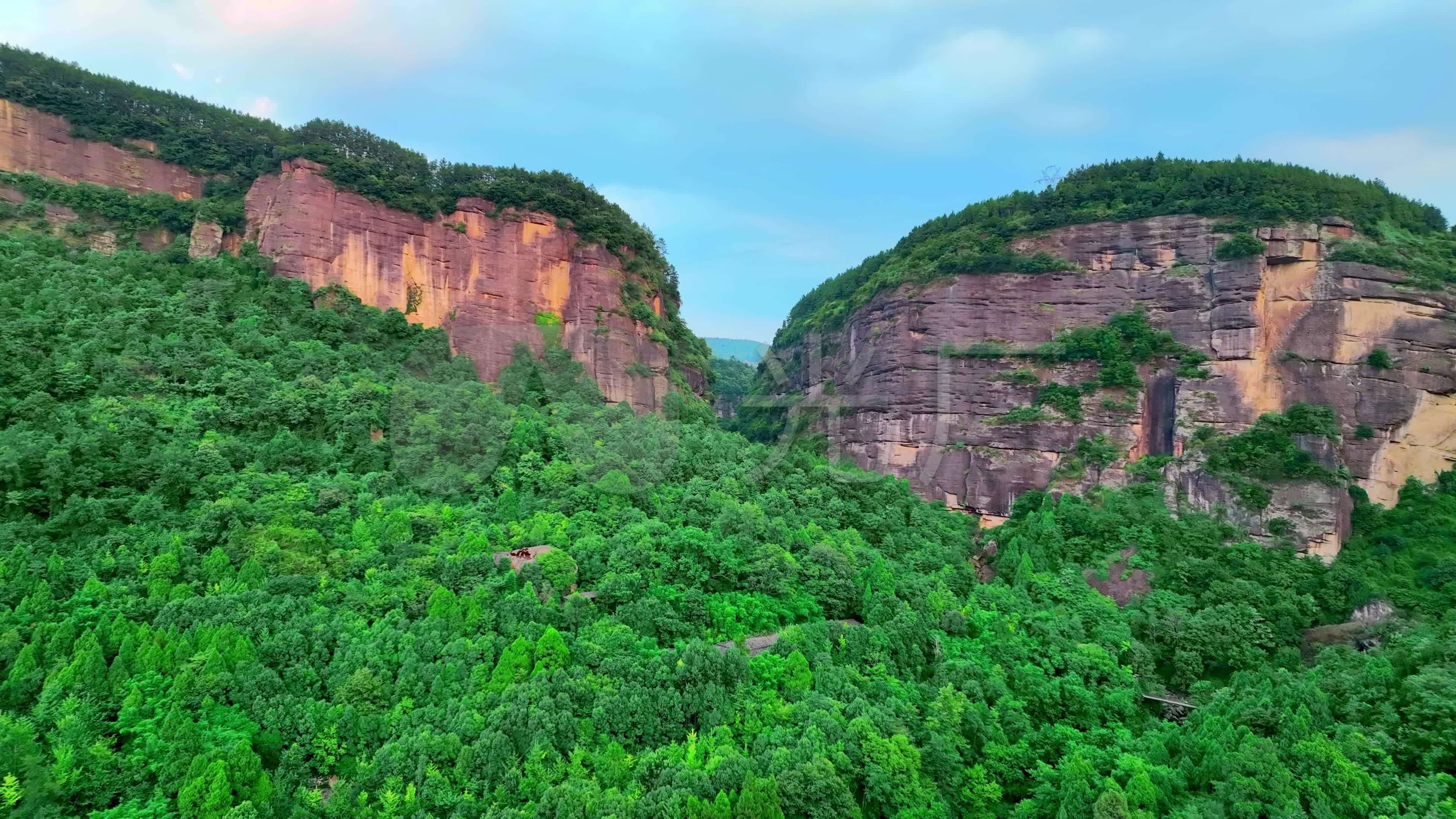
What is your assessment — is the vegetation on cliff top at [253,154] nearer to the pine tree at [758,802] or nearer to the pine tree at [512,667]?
the pine tree at [512,667]

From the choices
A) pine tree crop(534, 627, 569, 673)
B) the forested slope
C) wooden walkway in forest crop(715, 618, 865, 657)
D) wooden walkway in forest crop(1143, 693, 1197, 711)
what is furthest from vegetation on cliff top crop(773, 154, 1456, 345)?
pine tree crop(534, 627, 569, 673)

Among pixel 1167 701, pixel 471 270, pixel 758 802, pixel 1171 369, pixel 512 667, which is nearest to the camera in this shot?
pixel 758 802

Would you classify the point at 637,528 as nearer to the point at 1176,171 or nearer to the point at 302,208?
the point at 302,208

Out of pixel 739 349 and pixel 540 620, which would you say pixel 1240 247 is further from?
pixel 739 349

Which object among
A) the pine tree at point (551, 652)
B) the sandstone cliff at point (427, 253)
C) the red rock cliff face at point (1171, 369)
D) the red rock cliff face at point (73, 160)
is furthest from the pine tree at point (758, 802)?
the red rock cliff face at point (73, 160)

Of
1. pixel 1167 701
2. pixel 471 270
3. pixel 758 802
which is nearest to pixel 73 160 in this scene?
pixel 471 270

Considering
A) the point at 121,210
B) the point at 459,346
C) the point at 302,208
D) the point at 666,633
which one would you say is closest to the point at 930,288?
the point at 459,346
